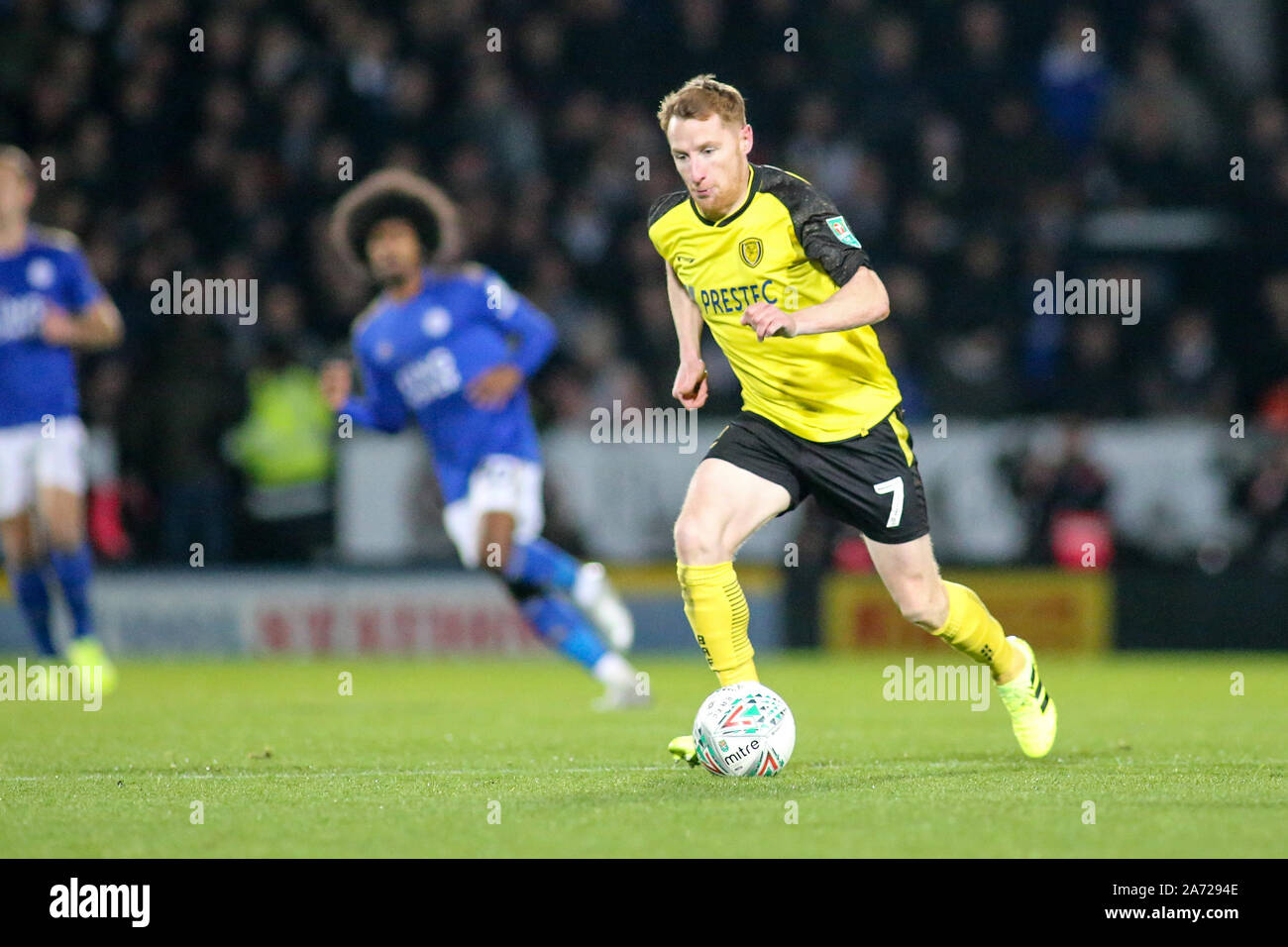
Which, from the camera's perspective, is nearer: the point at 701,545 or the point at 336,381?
the point at 701,545

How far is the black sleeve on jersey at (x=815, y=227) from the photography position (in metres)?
5.70

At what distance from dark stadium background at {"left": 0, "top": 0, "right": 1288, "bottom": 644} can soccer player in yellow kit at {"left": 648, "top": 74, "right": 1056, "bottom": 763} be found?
23.0 feet

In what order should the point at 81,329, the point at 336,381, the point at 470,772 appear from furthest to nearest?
the point at 81,329, the point at 336,381, the point at 470,772

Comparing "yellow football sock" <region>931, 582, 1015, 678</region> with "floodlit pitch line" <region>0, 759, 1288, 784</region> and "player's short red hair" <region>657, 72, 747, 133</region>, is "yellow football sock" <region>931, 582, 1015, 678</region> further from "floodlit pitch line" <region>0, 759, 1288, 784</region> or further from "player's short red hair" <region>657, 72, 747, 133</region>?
"player's short red hair" <region>657, 72, 747, 133</region>

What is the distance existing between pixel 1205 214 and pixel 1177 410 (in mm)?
2437

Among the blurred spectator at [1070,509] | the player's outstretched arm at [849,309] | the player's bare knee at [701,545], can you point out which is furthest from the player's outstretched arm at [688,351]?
the blurred spectator at [1070,509]

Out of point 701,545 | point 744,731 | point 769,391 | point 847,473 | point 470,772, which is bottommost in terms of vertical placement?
point 470,772

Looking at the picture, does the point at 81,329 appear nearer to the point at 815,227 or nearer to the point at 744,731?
the point at 815,227

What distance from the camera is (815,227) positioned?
5773mm

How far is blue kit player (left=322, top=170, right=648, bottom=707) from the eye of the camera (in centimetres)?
871

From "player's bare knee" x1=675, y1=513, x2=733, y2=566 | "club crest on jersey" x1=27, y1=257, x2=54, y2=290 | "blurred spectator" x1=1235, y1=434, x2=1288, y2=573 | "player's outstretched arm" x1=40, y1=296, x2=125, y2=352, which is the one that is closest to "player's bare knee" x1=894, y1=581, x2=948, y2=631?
"player's bare knee" x1=675, y1=513, x2=733, y2=566

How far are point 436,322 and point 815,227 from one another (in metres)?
3.43

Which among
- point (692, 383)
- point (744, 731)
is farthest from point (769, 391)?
point (744, 731)
